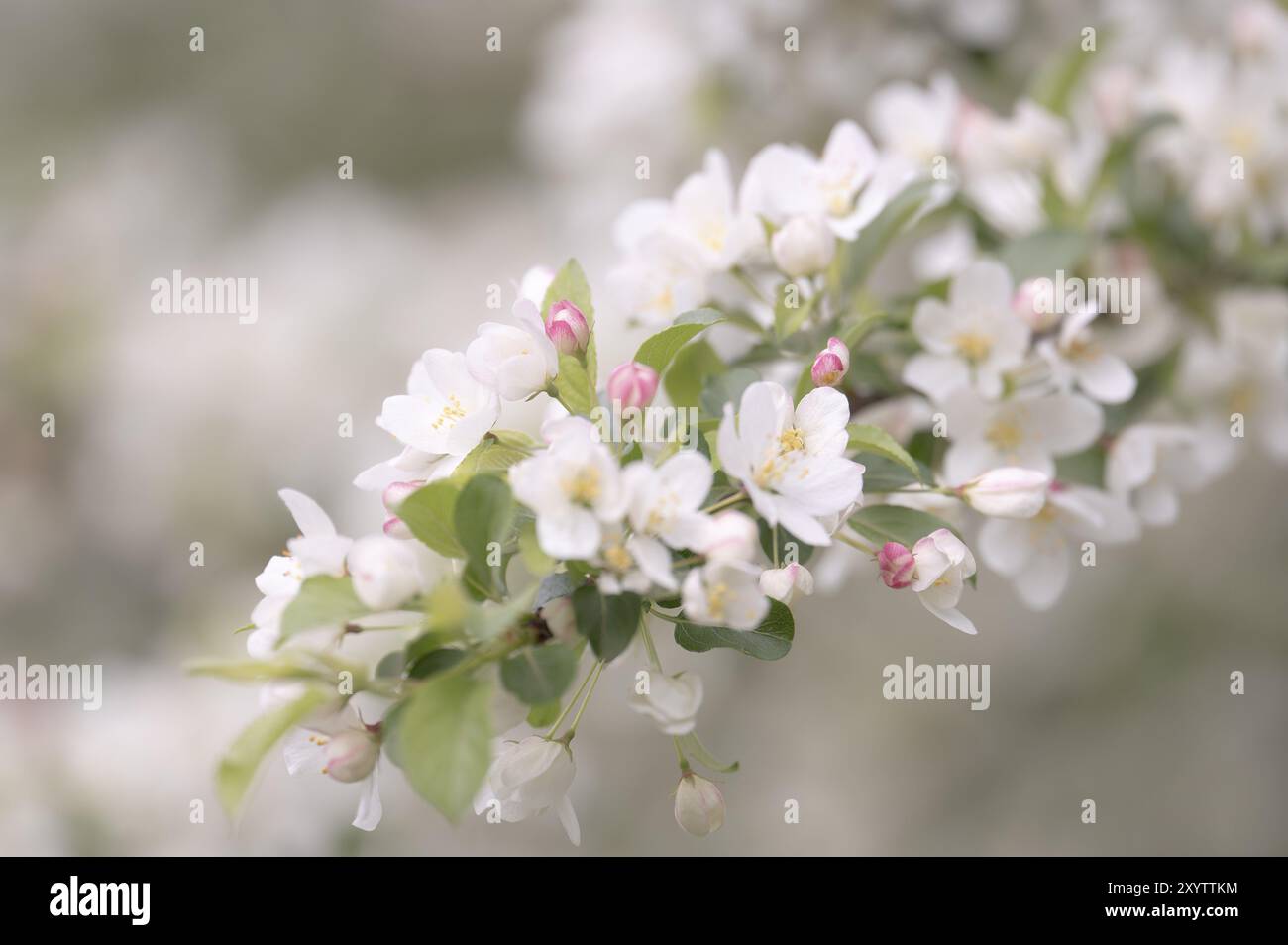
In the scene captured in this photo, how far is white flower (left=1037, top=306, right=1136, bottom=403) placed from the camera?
91 cm

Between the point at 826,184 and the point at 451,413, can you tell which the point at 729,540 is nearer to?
the point at 451,413

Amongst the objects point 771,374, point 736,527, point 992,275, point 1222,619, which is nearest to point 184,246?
point 771,374

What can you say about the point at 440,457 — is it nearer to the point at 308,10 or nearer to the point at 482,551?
the point at 482,551

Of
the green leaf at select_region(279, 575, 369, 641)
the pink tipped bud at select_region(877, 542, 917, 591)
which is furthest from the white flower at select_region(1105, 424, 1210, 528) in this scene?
the green leaf at select_region(279, 575, 369, 641)

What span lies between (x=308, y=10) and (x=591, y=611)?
117 inches

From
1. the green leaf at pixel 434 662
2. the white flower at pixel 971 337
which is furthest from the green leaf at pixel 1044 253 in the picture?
the green leaf at pixel 434 662

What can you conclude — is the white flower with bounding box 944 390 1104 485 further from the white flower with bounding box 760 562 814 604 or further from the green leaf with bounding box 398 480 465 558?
the green leaf with bounding box 398 480 465 558

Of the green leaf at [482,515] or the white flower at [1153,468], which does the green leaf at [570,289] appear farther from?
the white flower at [1153,468]

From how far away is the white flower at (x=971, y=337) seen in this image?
36.1 inches

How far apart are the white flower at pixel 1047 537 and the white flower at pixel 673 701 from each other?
0.36 m

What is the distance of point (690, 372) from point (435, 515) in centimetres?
32

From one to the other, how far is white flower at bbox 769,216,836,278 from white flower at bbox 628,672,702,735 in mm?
358
